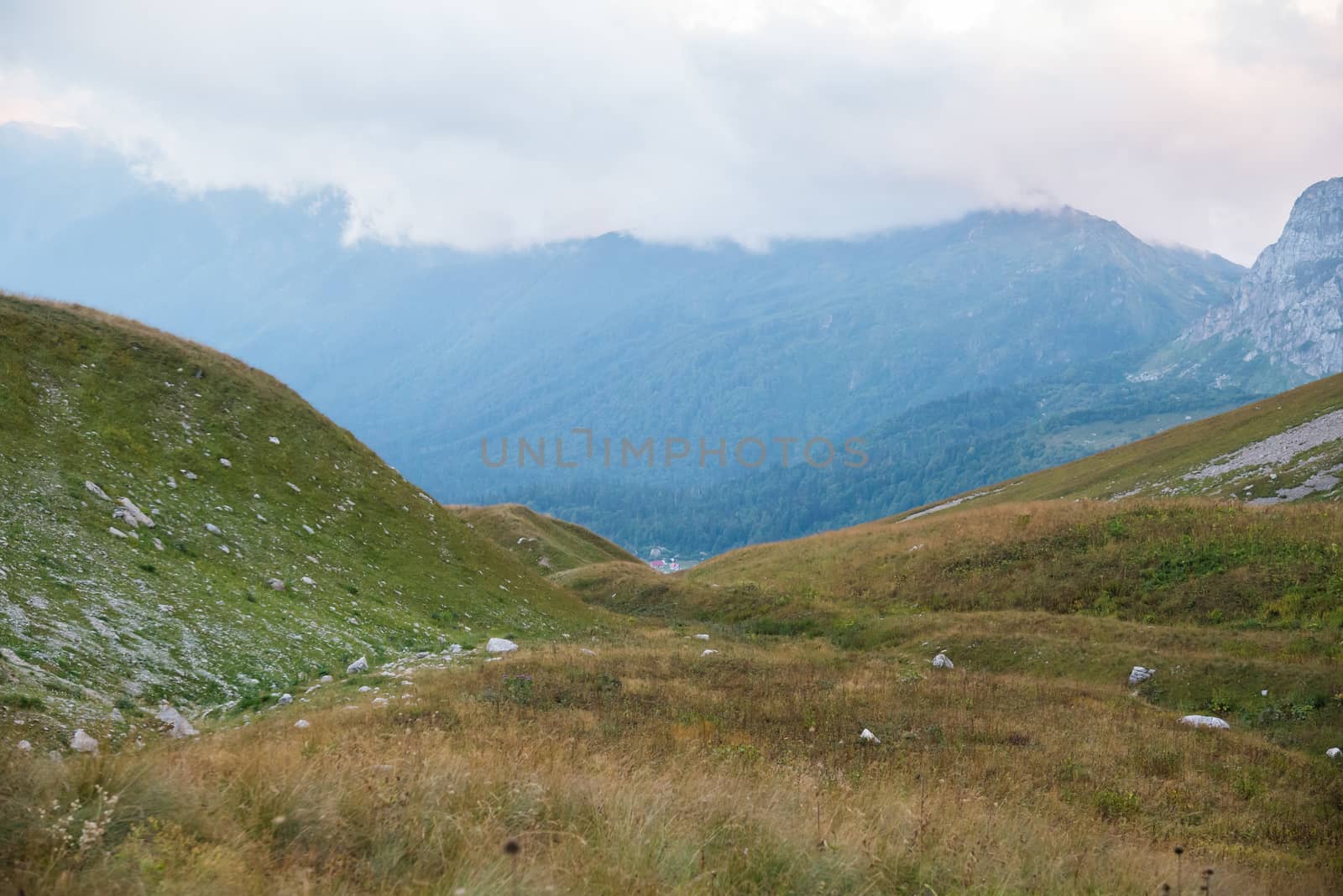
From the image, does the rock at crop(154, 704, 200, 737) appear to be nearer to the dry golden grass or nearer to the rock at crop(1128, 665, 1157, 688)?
the dry golden grass

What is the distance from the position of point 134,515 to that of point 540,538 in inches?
2078

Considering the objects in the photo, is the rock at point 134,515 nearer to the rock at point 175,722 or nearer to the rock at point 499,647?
the rock at point 175,722

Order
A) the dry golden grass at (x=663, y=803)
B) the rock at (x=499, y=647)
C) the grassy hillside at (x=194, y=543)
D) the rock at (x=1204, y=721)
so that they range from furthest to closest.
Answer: the rock at (x=499, y=647)
the rock at (x=1204, y=721)
the grassy hillside at (x=194, y=543)
the dry golden grass at (x=663, y=803)

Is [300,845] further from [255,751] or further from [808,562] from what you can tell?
[808,562]

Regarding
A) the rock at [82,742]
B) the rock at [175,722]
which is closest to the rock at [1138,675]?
the rock at [175,722]

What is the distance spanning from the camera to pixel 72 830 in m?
6.12

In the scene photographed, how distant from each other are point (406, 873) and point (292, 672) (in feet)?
43.2

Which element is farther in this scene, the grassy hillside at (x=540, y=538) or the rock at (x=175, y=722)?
the grassy hillside at (x=540, y=538)

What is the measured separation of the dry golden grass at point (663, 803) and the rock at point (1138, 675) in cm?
507

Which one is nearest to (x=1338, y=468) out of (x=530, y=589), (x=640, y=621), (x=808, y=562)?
(x=808, y=562)

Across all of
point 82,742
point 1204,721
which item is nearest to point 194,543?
point 82,742

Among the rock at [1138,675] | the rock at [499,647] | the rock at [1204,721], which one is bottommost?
the rock at [1138,675]

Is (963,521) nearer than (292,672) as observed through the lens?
No

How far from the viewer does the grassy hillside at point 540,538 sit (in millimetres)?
69688
